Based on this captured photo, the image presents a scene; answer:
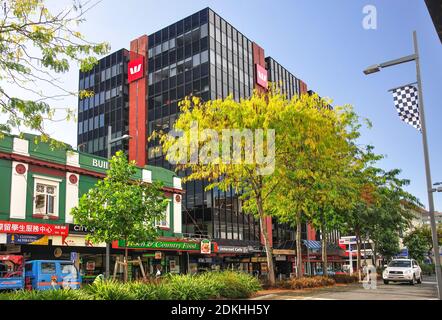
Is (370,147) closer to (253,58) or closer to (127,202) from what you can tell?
(127,202)

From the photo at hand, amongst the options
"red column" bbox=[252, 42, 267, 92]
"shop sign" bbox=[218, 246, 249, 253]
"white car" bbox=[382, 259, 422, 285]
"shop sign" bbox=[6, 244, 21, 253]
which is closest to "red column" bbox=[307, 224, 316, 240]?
"shop sign" bbox=[218, 246, 249, 253]

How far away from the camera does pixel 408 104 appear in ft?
47.8

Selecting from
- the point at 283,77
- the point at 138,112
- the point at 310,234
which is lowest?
the point at 310,234

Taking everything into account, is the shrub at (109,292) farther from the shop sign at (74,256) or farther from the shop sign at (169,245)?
the shop sign at (169,245)

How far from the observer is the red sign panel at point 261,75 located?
202 ft

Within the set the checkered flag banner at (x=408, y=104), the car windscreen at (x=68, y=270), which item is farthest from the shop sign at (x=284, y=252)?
the checkered flag banner at (x=408, y=104)

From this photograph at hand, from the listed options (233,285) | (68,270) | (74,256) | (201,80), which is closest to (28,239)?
(74,256)

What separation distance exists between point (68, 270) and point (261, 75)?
46336mm

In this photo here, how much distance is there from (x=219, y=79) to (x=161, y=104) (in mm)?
7960

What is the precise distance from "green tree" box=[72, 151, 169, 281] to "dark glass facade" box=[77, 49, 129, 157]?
4024 cm

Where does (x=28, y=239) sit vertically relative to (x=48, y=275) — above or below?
above

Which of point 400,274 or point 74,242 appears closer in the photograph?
point 74,242

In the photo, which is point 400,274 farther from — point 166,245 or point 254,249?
point 254,249

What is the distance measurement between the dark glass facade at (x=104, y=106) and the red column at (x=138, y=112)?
55.2 inches
